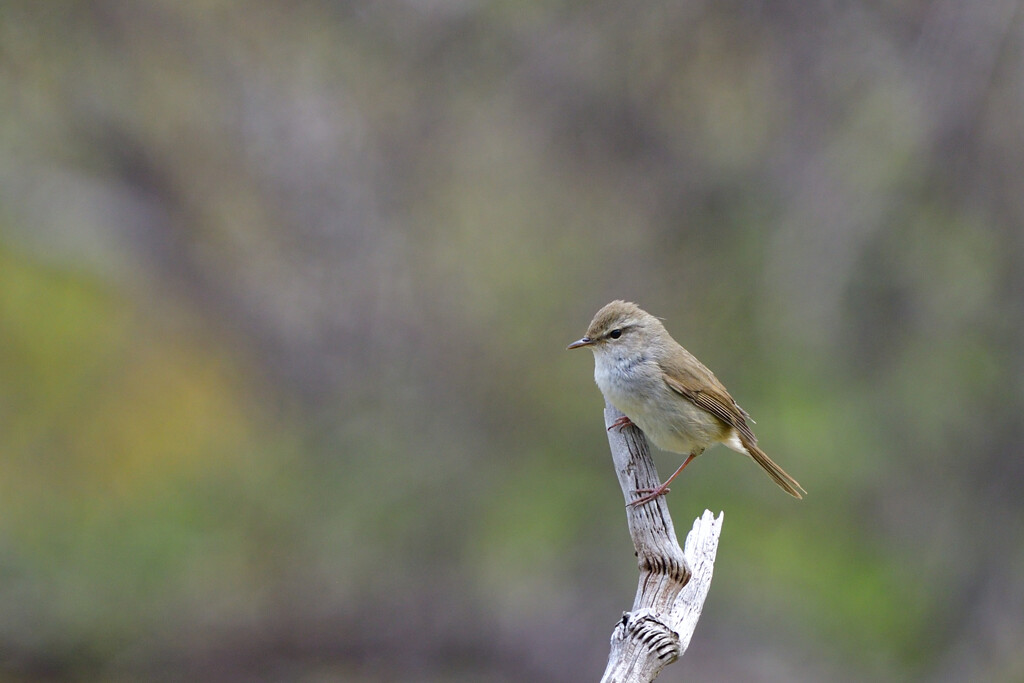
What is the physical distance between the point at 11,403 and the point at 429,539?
3.21 meters

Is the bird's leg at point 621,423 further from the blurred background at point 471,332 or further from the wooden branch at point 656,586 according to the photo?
the blurred background at point 471,332

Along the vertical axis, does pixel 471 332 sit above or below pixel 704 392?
above

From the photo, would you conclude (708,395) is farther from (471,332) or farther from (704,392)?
(471,332)

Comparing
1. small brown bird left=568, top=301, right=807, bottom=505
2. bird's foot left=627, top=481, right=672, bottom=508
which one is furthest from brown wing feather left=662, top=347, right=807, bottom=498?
bird's foot left=627, top=481, right=672, bottom=508

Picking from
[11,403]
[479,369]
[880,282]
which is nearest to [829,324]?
[880,282]

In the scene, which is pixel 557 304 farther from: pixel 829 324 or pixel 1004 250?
pixel 1004 250

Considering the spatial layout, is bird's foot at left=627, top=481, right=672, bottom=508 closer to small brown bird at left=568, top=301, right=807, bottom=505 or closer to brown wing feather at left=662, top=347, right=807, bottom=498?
small brown bird at left=568, top=301, right=807, bottom=505

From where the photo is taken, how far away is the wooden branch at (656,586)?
2.93 m

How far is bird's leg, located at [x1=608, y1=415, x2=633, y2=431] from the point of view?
13.6ft

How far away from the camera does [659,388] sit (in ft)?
13.8

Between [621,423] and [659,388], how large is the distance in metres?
0.21

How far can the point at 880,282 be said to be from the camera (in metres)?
7.54

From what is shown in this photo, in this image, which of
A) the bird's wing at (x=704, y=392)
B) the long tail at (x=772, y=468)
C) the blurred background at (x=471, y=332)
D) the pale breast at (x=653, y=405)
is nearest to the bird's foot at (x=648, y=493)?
the pale breast at (x=653, y=405)

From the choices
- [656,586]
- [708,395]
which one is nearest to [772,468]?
[708,395]
